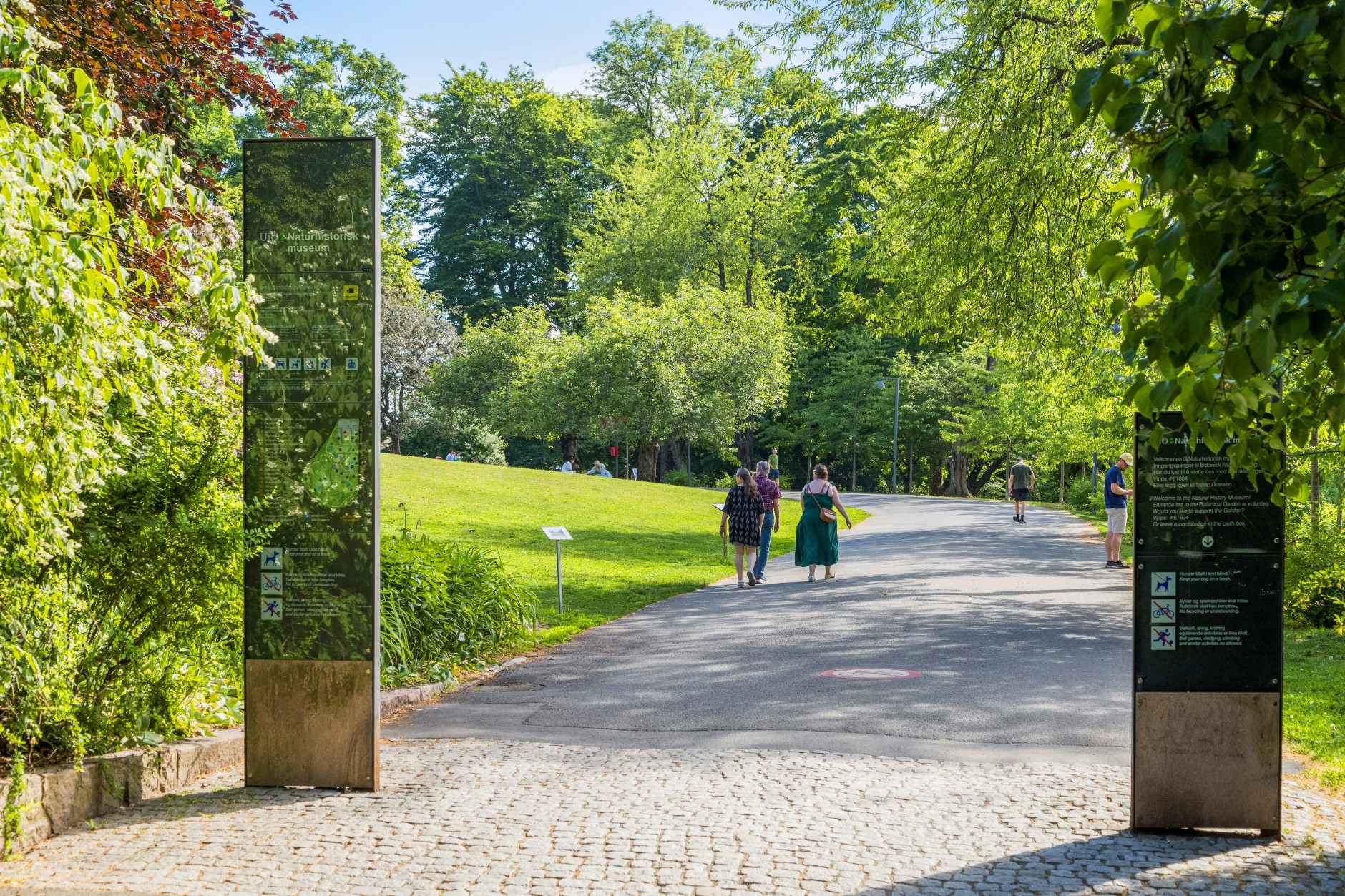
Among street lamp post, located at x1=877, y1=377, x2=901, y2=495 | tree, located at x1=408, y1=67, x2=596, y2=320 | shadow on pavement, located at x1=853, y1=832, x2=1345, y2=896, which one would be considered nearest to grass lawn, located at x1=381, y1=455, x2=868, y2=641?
shadow on pavement, located at x1=853, y1=832, x2=1345, y2=896

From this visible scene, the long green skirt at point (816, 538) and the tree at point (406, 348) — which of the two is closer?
the long green skirt at point (816, 538)

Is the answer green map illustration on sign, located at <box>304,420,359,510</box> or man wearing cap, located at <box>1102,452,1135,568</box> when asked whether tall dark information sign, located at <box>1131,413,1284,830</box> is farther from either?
man wearing cap, located at <box>1102,452,1135,568</box>

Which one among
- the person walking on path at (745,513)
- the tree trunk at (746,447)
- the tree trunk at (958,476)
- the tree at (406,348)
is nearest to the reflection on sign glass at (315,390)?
the person walking on path at (745,513)

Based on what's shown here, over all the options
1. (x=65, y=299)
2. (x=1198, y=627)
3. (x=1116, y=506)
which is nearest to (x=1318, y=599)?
(x=1116, y=506)

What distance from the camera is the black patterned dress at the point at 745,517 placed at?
16.9 metres

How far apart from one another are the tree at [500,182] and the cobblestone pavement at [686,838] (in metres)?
64.4

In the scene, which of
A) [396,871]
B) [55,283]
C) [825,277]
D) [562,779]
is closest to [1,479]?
[55,283]

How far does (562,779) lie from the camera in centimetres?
658

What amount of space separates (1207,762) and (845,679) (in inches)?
164

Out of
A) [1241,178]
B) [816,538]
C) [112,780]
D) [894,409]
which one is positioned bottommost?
[112,780]

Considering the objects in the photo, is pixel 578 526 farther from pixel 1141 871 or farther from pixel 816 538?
pixel 1141 871

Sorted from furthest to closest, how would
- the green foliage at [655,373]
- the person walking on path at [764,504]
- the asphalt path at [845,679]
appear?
the green foliage at [655,373], the person walking on path at [764,504], the asphalt path at [845,679]

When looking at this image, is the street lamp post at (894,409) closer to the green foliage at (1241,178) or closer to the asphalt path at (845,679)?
the asphalt path at (845,679)

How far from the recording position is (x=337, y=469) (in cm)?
644
